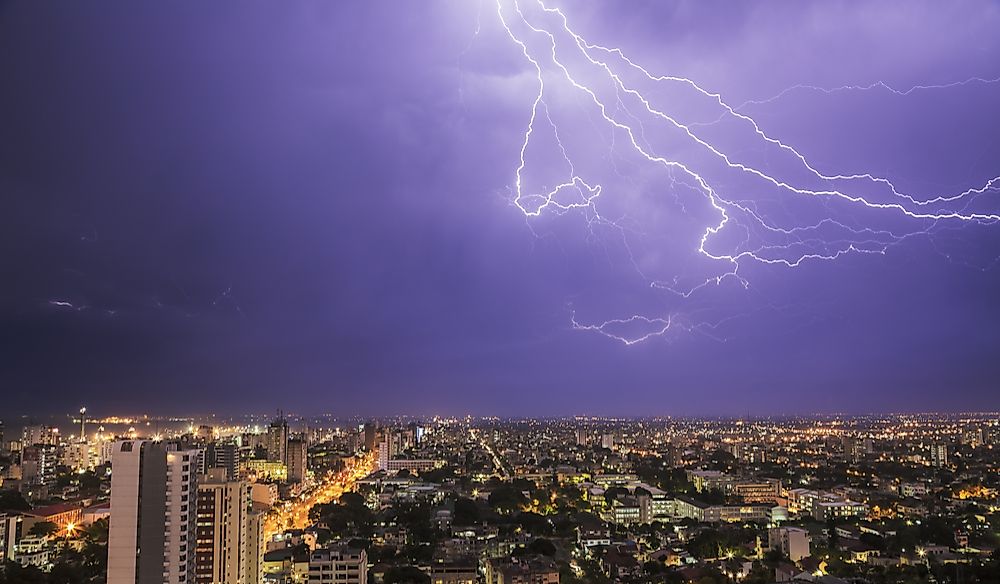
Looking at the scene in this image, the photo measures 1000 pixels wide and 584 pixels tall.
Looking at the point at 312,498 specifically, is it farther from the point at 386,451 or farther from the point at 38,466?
the point at 386,451

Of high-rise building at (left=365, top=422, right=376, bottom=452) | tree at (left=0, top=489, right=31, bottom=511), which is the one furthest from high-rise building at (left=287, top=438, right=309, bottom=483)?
tree at (left=0, top=489, right=31, bottom=511)

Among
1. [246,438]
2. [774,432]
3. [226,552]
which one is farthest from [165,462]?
[774,432]

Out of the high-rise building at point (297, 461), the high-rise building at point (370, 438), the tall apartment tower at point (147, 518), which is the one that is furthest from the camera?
the high-rise building at point (370, 438)

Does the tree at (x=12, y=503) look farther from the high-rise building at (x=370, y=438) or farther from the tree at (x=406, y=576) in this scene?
the high-rise building at (x=370, y=438)

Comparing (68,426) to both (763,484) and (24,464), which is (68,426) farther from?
(763,484)

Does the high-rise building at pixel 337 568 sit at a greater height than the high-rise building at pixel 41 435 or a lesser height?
lesser

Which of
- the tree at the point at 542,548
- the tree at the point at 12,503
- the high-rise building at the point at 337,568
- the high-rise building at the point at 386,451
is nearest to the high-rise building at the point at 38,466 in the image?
the tree at the point at 12,503
